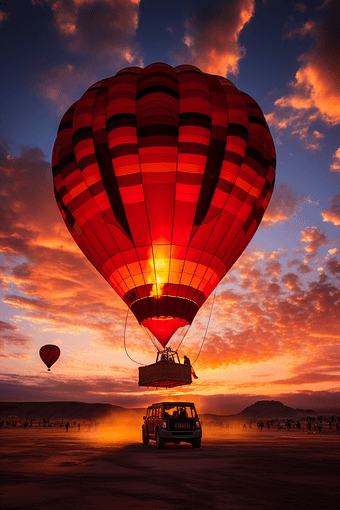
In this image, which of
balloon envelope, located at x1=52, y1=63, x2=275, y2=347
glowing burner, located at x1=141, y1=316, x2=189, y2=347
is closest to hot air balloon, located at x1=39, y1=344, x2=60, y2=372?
balloon envelope, located at x1=52, y1=63, x2=275, y2=347

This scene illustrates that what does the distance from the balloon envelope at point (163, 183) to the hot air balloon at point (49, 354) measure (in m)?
38.5

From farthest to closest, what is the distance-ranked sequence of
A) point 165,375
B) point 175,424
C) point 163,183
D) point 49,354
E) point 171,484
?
point 49,354
point 163,183
point 165,375
point 175,424
point 171,484

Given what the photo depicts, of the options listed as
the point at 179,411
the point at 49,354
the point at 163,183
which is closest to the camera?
the point at 179,411

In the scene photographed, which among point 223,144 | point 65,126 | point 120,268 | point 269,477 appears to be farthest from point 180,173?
point 269,477

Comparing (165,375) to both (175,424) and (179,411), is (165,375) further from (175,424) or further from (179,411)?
(175,424)

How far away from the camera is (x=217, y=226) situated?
64.3 ft

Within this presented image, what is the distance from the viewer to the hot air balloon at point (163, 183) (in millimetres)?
18516

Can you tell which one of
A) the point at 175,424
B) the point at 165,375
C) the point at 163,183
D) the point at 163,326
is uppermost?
the point at 163,183

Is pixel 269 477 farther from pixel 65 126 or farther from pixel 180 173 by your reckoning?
pixel 65 126

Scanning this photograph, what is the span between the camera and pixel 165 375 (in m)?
16.3

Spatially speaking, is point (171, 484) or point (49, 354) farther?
point (49, 354)

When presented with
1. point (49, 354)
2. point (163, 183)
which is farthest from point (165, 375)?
point (49, 354)

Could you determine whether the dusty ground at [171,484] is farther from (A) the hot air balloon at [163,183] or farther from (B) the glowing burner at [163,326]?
(A) the hot air balloon at [163,183]

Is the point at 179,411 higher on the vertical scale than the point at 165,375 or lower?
lower
